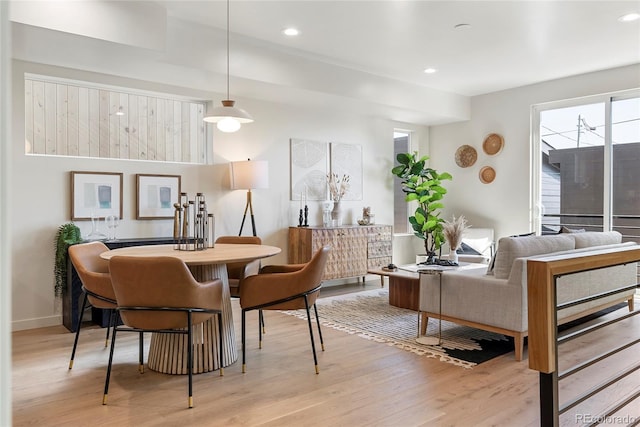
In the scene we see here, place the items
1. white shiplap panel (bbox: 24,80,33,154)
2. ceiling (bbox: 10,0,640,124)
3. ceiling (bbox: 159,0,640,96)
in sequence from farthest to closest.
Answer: white shiplap panel (bbox: 24,80,33,154)
ceiling (bbox: 159,0,640,96)
ceiling (bbox: 10,0,640,124)

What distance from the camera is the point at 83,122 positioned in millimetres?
4551

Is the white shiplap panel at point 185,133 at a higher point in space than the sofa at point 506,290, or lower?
higher

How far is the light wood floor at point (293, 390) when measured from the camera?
7.77 feet

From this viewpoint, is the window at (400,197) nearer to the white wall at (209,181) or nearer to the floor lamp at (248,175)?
the white wall at (209,181)

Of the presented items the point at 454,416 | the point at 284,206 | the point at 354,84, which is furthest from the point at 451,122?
A: the point at 454,416

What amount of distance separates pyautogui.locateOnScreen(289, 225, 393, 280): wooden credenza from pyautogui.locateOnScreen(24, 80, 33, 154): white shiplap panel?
294cm

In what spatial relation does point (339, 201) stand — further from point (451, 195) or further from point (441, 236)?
point (451, 195)

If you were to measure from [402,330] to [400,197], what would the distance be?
12.3 feet

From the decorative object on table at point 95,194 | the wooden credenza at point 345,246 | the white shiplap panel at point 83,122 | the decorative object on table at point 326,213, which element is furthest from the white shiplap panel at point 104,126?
the decorative object on table at point 326,213

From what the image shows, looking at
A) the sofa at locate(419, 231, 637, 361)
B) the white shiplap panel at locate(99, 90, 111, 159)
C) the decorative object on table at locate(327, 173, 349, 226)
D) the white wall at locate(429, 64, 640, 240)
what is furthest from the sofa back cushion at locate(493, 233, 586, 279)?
the white shiplap panel at locate(99, 90, 111, 159)

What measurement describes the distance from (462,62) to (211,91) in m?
2.94

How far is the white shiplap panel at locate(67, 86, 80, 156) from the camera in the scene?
447cm

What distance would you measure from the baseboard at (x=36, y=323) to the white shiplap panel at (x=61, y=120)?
154 centimetres

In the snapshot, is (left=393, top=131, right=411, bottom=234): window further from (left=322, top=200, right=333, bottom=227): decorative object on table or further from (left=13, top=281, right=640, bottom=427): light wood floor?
(left=13, top=281, right=640, bottom=427): light wood floor
